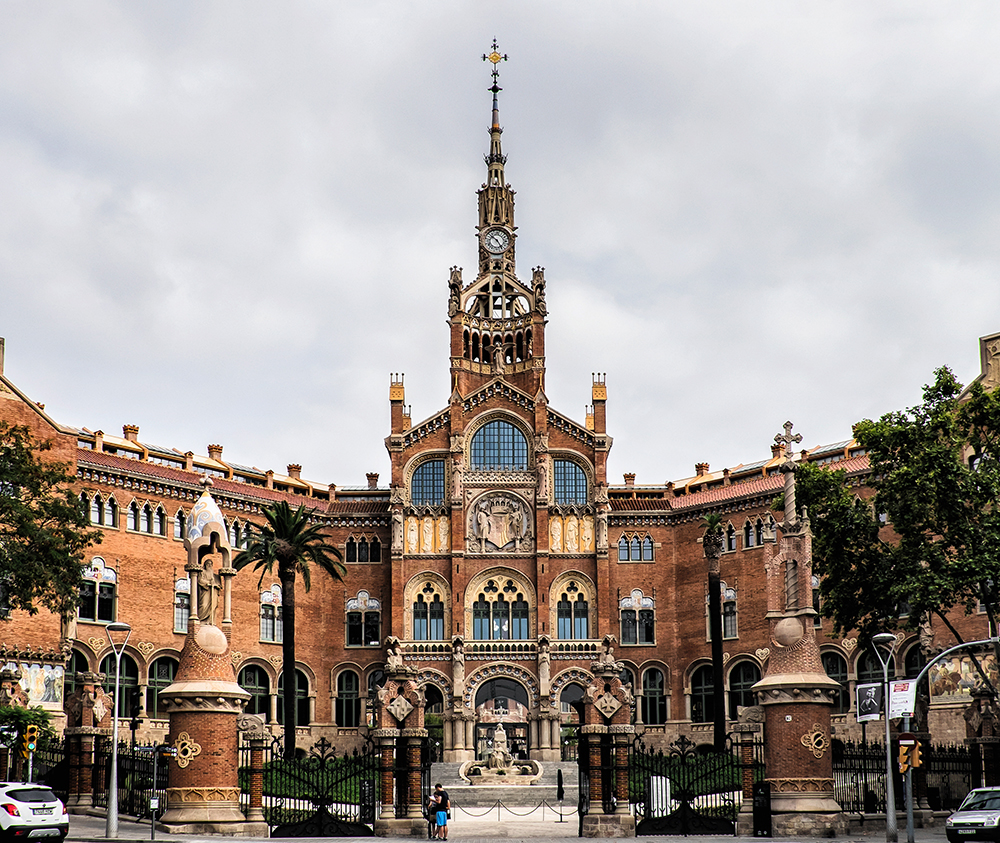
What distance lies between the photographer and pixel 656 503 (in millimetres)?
77875

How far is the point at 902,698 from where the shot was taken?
1372 inches

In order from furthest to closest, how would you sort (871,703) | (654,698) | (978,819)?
(654,698)
(871,703)
(978,819)

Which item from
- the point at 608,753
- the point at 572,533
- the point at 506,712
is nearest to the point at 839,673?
the point at 572,533

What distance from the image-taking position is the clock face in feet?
282

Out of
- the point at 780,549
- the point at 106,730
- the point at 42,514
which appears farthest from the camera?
the point at 42,514

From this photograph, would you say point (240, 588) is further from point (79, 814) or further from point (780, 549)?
point (780, 549)

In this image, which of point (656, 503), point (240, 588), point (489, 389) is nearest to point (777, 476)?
point (656, 503)

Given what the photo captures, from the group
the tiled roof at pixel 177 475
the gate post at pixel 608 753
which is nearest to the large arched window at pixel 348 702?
the tiled roof at pixel 177 475

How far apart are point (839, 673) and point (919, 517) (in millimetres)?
25964

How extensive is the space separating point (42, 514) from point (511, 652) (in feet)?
108

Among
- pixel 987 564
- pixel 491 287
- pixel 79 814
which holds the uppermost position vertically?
pixel 491 287

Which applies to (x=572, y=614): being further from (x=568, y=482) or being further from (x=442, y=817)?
(x=442, y=817)

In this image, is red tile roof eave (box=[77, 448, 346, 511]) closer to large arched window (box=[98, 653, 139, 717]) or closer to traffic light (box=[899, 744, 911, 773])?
large arched window (box=[98, 653, 139, 717])

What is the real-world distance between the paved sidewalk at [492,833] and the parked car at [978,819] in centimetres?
250
